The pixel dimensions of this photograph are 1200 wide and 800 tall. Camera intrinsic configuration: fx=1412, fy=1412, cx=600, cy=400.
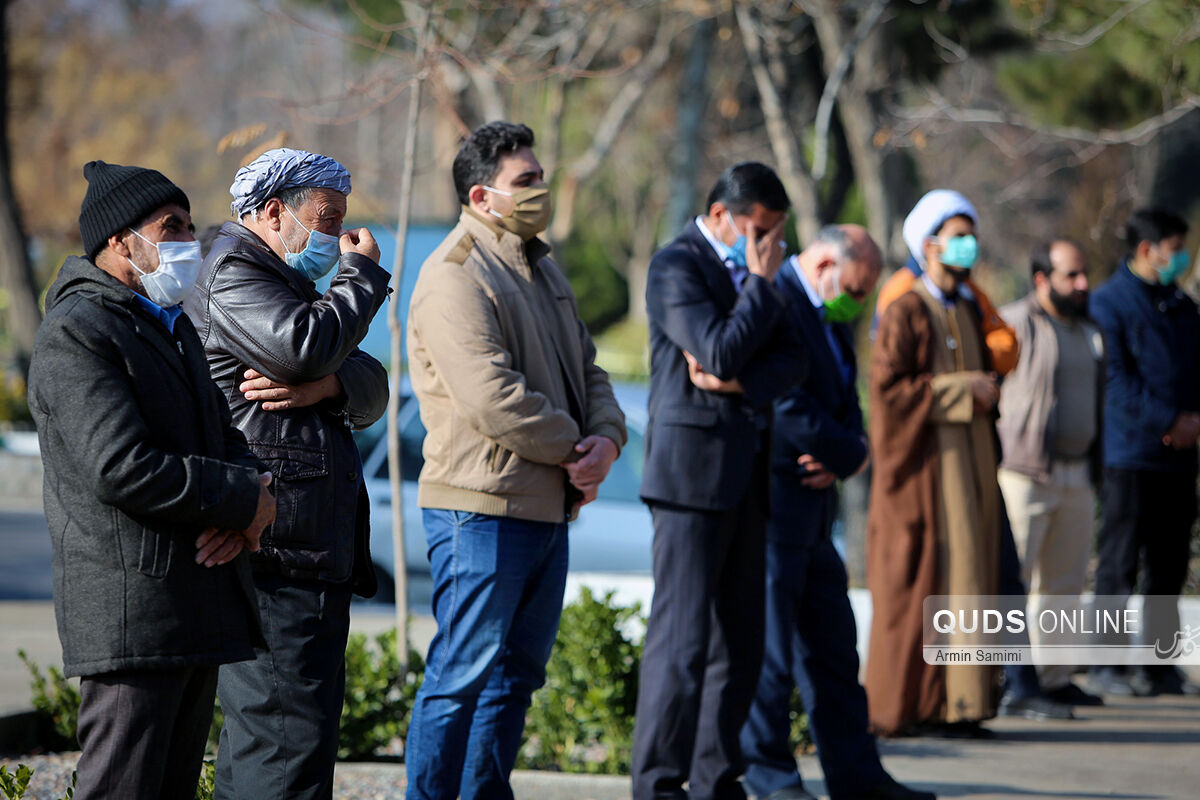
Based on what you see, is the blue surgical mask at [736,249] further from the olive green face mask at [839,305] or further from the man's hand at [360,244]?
the man's hand at [360,244]

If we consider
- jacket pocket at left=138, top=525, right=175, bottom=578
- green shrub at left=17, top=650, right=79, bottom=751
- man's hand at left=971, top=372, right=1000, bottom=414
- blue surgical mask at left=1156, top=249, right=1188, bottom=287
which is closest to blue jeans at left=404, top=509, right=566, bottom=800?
jacket pocket at left=138, top=525, right=175, bottom=578

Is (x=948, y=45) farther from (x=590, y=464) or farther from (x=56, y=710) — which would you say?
(x=56, y=710)

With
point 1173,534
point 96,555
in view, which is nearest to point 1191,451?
point 1173,534

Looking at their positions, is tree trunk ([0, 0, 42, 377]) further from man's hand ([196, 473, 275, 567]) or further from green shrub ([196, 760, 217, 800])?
man's hand ([196, 473, 275, 567])

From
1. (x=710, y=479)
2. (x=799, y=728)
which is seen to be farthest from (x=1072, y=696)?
(x=710, y=479)

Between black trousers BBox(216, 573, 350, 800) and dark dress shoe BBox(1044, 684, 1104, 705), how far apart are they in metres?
4.73

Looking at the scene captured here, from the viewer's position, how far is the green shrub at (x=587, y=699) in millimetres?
5445

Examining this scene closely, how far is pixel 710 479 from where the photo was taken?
4.57 meters

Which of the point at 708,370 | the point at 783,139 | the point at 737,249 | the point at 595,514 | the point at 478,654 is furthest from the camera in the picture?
the point at 783,139

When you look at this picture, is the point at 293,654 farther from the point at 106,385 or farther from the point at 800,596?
the point at 800,596

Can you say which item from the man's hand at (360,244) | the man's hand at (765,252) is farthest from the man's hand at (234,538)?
the man's hand at (765,252)

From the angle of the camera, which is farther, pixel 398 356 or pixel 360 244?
pixel 398 356

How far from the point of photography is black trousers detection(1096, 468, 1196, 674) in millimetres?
7301

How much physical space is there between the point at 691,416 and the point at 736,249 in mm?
613
